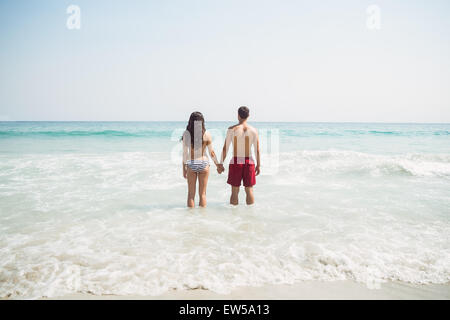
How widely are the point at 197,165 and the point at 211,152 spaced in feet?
1.25

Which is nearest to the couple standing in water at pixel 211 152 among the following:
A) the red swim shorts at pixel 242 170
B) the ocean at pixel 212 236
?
the red swim shorts at pixel 242 170

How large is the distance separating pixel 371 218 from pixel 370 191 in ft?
7.75

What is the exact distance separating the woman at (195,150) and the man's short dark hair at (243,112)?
747mm

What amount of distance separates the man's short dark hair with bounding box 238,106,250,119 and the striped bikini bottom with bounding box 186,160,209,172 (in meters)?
1.17

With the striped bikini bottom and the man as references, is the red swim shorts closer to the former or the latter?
the man

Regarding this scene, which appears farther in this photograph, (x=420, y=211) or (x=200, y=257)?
(x=420, y=211)

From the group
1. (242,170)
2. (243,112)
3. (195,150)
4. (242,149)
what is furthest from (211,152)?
(243,112)

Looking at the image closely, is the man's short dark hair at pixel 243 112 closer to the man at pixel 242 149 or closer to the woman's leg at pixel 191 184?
the man at pixel 242 149

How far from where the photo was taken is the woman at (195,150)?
4887 millimetres

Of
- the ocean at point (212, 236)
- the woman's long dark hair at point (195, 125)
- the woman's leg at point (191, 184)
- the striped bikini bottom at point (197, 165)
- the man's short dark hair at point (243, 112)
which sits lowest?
the ocean at point (212, 236)

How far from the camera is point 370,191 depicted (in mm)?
6926
